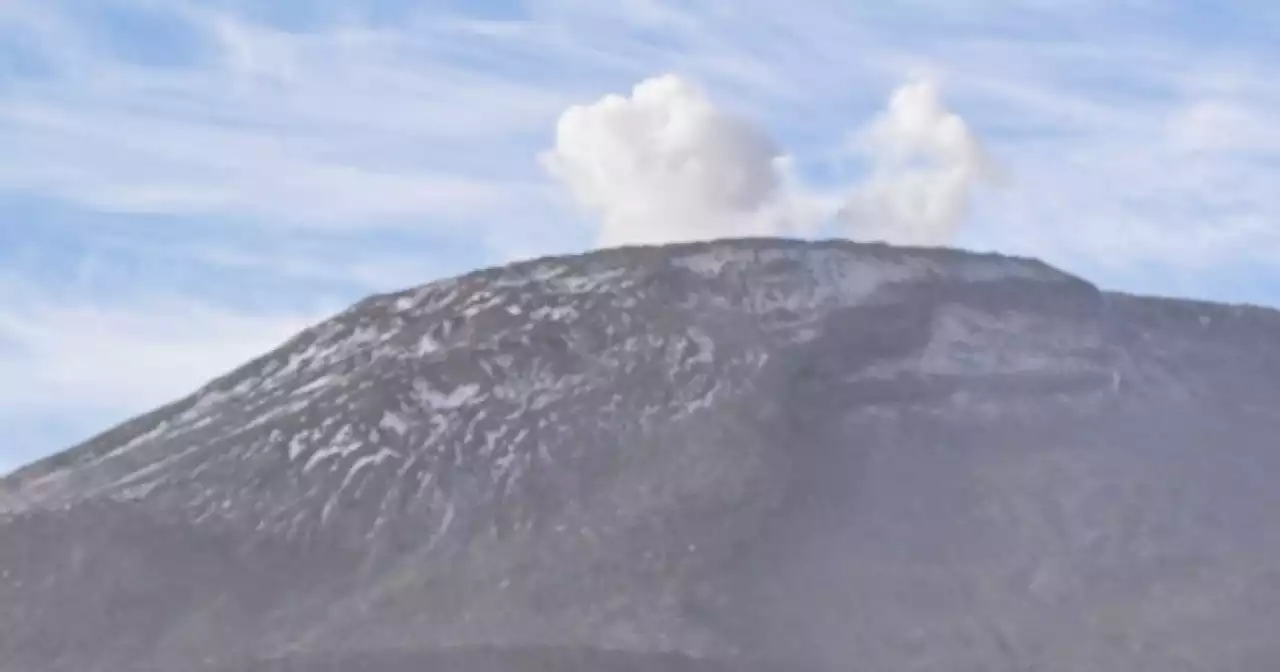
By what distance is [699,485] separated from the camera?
99.2 meters

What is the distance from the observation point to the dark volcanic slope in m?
87.3

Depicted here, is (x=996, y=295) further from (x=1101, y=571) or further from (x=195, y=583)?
(x=195, y=583)

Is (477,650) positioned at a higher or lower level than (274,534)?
lower

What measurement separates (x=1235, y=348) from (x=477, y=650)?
53865mm

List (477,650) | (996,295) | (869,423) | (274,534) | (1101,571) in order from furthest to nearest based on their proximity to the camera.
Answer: (996,295), (869,423), (274,534), (1101,571), (477,650)

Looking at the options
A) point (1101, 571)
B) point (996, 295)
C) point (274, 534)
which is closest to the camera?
point (1101, 571)

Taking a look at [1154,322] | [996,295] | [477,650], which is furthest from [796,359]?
[477,650]

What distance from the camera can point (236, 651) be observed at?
87312 mm

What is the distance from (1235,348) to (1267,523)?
76.8 feet

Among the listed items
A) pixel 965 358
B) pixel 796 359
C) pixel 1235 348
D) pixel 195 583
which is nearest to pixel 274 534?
pixel 195 583

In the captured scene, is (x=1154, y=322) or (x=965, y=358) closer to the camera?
(x=965, y=358)

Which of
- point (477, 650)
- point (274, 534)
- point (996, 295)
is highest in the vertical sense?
point (996, 295)

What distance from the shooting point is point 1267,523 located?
320 feet

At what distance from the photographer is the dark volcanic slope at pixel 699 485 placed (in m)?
87.3
